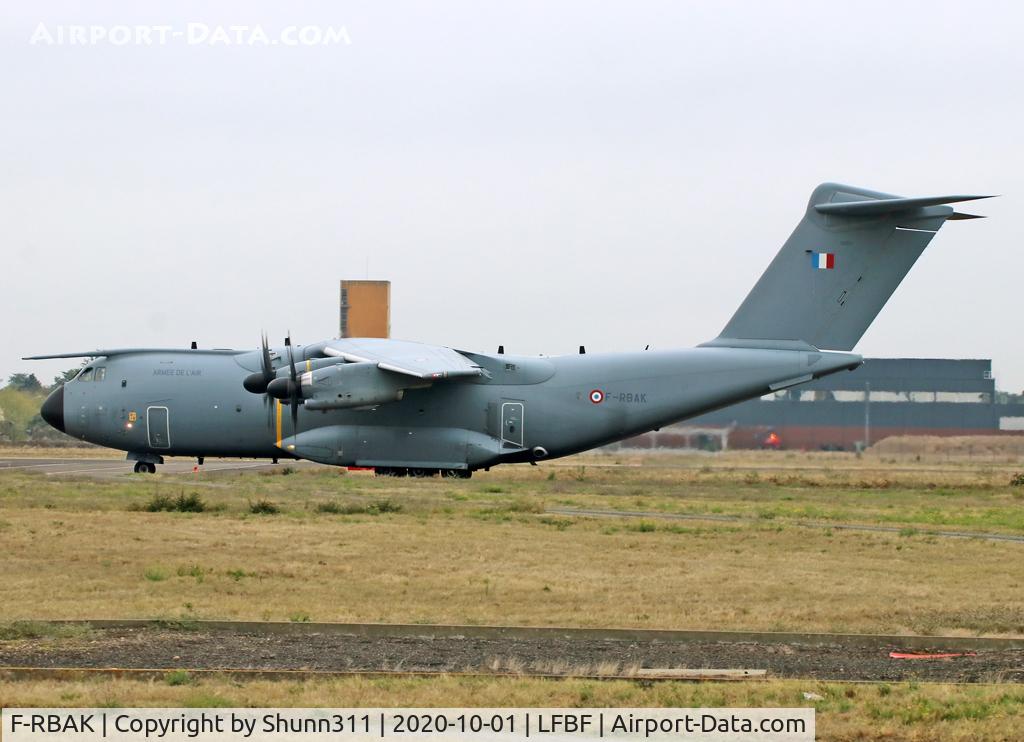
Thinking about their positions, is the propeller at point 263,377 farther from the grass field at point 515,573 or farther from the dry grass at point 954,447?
the dry grass at point 954,447

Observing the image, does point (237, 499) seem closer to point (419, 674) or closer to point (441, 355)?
point (441, 355)

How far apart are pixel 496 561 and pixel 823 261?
14995mm

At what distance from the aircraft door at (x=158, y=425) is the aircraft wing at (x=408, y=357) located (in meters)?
5.18

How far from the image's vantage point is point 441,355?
112 feet

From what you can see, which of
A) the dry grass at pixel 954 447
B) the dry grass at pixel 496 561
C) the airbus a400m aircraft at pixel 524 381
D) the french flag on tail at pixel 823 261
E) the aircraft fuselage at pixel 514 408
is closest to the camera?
the dry grass at pixel 496 561

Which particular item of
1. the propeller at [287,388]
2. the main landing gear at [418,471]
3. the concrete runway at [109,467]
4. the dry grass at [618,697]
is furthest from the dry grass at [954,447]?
the dry grass at [618,697]

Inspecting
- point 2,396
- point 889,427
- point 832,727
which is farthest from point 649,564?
point 2,396

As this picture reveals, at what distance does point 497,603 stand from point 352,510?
40.4 feet

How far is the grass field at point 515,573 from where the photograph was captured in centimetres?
1127

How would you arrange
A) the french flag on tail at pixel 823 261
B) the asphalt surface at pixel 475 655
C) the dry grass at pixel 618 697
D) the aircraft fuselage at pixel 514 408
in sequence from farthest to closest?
the aircraft fuselage at pixel 514 408
the french flag on tail at pixel 823 261
the asphalt surface at pixel 475 655
the dry grass at pixel 618 697

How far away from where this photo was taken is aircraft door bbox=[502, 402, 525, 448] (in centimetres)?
3403

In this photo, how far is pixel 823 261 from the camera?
33281 millimetres

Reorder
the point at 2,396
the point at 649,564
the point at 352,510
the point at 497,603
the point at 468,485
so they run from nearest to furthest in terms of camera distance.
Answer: the point at 497,603
the point at 649,564
the point at 352,510
the point at 468,485
the point at 2,396

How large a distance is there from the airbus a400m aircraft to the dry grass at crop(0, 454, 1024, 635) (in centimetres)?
A: 153
